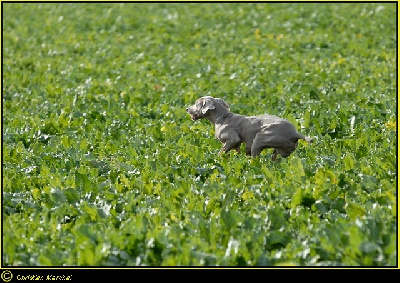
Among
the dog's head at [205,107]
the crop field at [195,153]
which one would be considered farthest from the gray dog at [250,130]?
the crop field at [195,153]

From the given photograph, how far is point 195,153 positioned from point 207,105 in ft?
1.77

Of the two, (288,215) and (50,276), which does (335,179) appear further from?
(50,276)

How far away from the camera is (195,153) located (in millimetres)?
7680

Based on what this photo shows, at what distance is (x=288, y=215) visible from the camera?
229 inches

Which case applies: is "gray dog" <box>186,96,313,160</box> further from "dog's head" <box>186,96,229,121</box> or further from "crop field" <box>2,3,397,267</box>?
"crop field" <box>2,3,397,267</box>

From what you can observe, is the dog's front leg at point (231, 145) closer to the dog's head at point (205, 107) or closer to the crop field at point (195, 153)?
the crop field at point (195, 153)

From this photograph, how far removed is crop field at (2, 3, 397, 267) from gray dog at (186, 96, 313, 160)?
14 cm

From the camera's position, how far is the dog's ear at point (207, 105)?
740 cm

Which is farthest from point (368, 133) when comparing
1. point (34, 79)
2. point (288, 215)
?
point (34, 79)

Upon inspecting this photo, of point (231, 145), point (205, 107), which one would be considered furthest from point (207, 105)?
point (231, 145)

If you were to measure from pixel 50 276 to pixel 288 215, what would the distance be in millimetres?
1834

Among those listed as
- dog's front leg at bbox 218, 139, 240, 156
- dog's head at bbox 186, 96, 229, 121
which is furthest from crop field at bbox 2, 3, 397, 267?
dog's head at bbox 186, 96, 229, 121

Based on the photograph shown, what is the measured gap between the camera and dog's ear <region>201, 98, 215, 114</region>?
7.40 metres

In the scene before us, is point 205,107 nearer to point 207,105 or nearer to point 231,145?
point 207,105
